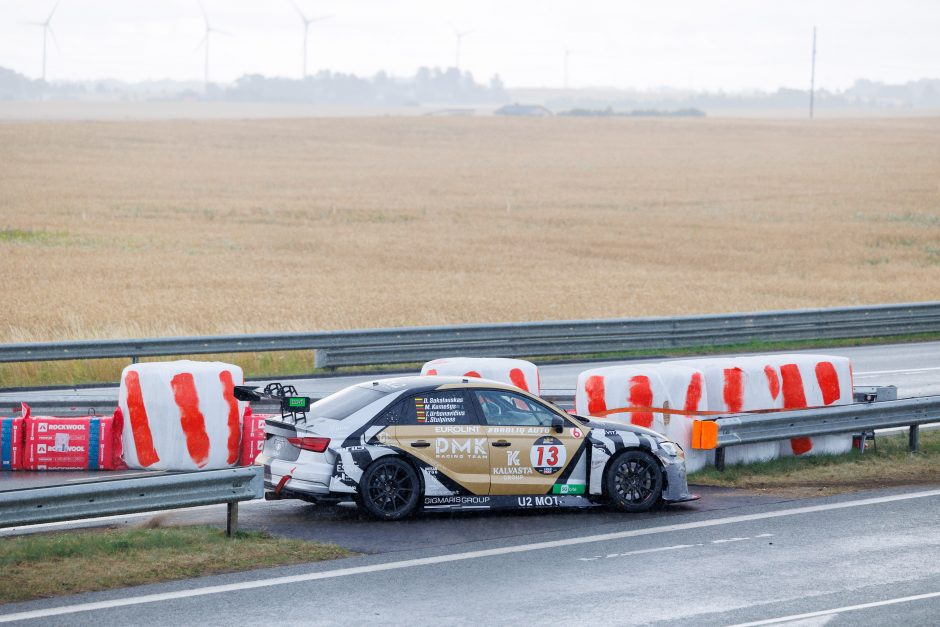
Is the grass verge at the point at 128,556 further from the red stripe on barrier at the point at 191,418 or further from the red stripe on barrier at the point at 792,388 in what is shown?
the red stripe on barrier at the point at 792,388

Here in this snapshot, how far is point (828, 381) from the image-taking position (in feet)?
49.7

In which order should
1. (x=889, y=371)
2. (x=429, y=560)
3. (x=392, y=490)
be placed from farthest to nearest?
1. (x=889, y=371)
2. (x=392, y=490)
3. (x=429, y=560)

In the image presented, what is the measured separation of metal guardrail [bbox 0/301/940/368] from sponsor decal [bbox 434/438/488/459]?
9098 millimetres

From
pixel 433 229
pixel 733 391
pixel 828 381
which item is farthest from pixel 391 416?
pixel 433 229

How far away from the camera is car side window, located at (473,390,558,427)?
38.5ft

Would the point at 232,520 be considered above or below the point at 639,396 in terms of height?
below

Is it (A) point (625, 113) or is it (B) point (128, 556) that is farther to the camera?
(A) point (625, 113)

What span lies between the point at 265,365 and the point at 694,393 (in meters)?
9.73

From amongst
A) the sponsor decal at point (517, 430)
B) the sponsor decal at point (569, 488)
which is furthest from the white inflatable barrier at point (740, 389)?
the sponsor decal at point (517, 430)

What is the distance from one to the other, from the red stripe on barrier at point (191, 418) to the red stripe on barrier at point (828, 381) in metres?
6.86

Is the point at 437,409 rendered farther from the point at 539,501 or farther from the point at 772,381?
the point at 772,381

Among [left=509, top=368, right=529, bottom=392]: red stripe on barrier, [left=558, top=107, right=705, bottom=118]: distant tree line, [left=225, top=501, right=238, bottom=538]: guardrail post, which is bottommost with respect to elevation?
[left=225, top=501, right=238, bottom=538]: guardrail post

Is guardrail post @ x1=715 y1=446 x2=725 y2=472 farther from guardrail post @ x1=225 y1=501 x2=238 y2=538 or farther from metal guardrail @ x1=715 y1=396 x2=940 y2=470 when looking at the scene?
guardrail post @ x1=225 y1=501 x2=238 y2=538

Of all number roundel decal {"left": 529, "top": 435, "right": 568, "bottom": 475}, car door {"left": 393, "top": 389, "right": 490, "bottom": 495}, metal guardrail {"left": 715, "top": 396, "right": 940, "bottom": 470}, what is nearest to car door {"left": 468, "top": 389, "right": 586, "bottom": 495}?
number roundel decal {"left": 529, "top": 435, "right": 568, "bottom": 475}
